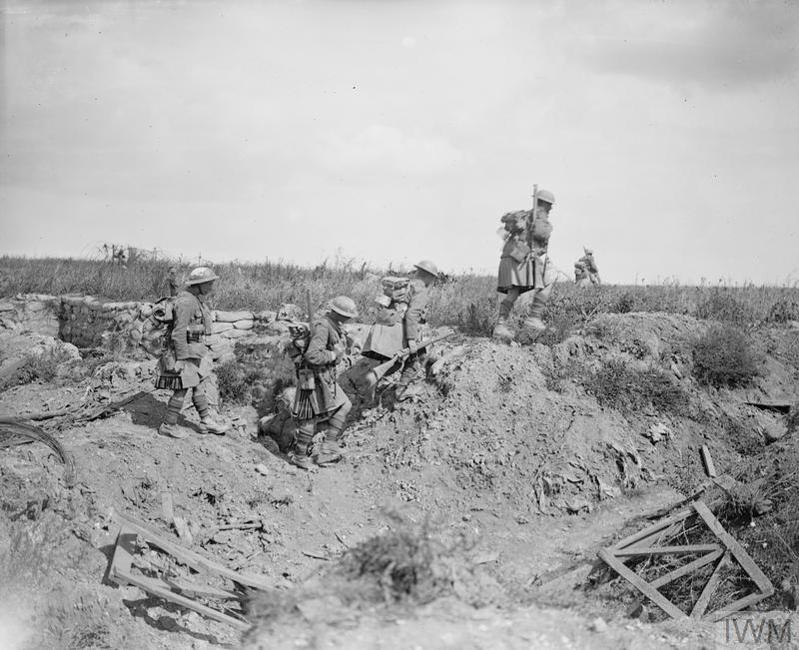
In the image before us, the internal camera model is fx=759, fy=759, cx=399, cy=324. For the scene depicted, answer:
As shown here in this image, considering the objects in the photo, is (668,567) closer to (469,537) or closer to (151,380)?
(469,537)

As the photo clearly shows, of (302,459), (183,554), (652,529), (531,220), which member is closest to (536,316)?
(531,220)

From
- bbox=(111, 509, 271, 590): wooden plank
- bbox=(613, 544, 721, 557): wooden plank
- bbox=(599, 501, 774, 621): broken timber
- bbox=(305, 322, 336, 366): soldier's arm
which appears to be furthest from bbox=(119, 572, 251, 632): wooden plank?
bbox=(613, 544, 721, 557): wooden plank

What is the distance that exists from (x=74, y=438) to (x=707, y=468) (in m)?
7.85

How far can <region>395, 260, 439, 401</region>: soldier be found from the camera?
10445 millimetres

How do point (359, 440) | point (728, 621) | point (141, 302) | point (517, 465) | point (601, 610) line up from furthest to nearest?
point (141, 302)
point (359, 440)
point (517, 465)
point (728, 621)
point (601, 610)

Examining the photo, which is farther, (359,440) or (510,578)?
(359,440)

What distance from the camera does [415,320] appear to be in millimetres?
10625

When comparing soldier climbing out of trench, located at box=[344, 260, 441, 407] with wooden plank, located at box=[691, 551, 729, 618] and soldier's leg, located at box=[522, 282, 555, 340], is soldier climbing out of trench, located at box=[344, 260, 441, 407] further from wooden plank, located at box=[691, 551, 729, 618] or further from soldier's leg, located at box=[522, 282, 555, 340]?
wooden plank, located at box=[691, 551, 729, 618]

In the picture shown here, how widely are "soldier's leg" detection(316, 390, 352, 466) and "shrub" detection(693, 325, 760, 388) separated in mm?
5153

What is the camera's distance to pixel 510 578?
7434 millimetres

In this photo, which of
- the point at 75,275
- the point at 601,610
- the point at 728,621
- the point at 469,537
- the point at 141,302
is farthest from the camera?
the point at 75,275

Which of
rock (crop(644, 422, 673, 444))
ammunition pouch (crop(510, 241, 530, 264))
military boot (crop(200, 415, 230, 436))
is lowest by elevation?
military boot (crop(200, 415, 230, 436))

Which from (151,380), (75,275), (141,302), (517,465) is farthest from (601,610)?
(75,275)

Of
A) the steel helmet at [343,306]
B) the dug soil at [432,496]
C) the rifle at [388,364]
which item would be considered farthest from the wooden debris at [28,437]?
the rifle at [388,364]
